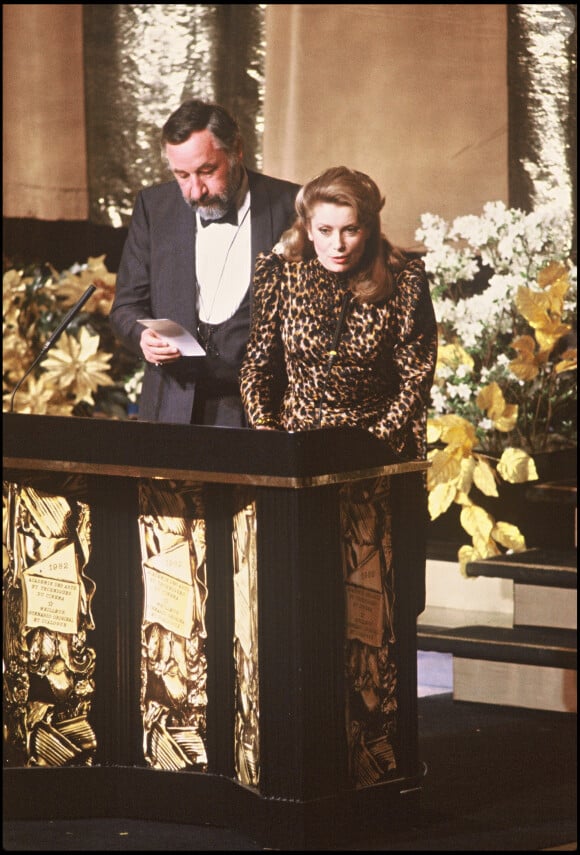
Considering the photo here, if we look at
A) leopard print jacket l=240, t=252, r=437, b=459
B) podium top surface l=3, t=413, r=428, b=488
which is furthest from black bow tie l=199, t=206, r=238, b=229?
podium top surface l=3, t=413, r=428, b=488

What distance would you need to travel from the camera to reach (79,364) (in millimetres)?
4996

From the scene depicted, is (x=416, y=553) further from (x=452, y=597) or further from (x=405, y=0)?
(x=405, y=0)

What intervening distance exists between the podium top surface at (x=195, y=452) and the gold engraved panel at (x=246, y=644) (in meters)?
0.11

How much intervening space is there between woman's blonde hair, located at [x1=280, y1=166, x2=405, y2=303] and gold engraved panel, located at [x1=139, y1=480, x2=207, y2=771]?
69 centimetres

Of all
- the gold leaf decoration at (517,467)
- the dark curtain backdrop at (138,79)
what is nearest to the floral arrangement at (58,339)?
the dark curtain backdrop at (138,79)

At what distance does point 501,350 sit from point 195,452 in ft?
7.39

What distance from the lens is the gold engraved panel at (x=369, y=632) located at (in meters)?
3.02

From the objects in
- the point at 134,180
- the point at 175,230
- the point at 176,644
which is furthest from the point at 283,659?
the point at 134,180

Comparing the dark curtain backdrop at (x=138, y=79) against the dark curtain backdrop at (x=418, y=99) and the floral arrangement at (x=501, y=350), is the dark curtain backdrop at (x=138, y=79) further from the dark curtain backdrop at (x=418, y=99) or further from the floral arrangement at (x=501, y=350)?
the floral arrangement at (x=501, y=350)

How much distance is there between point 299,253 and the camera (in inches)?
139

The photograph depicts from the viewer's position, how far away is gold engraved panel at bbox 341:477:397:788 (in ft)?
9.91

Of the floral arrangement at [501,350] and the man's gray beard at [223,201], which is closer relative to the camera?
the man's gray beard at [223,201]

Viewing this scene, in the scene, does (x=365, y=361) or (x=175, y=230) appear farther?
(x=175, y=230)

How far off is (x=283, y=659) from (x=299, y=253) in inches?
41.2
